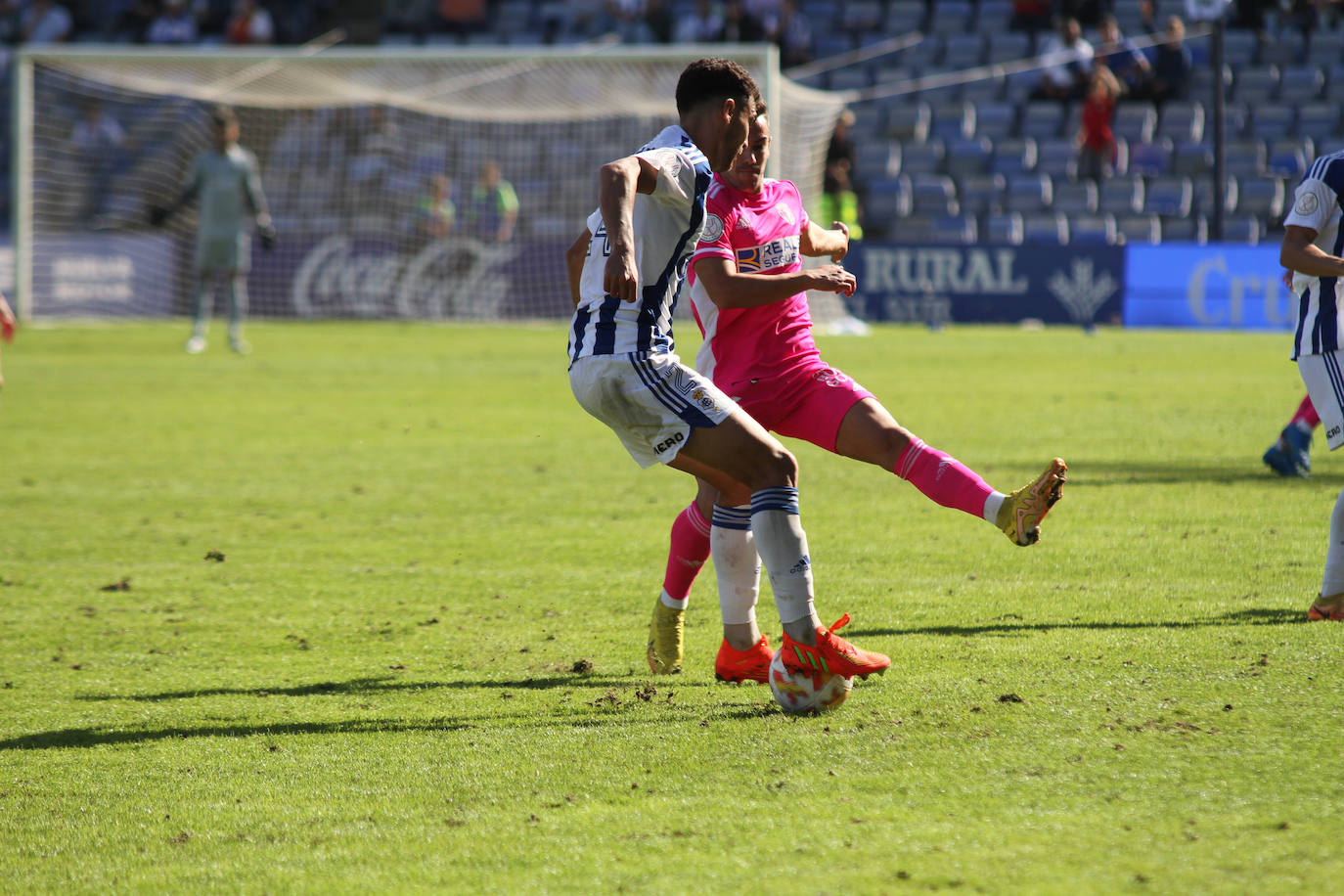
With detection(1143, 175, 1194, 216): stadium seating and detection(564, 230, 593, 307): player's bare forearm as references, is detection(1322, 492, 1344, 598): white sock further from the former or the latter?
detection(1143, 175, 1194, 216): stadium seating

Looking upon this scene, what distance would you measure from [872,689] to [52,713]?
2.46 m

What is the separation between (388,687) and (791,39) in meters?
24.1

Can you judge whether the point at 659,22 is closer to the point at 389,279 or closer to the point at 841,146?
the point at 841,146

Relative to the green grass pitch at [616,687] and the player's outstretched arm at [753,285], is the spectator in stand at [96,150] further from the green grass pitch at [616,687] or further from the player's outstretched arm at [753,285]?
the player's outstretched arm at [753,285]

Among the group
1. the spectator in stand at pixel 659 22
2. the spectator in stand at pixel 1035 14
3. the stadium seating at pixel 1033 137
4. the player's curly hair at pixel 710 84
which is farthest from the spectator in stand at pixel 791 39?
the player's curly hair at pixel 710 84

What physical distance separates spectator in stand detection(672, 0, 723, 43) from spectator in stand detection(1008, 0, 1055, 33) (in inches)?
214

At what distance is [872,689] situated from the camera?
4.54 metres

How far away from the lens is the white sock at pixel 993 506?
4703mm

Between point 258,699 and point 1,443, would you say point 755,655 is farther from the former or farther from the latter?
point 1,443

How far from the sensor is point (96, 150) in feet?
88.2

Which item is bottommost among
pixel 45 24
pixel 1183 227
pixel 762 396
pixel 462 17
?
pixel 762 396

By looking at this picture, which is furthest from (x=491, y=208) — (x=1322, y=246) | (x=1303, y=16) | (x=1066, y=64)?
(x=1322, y=246)

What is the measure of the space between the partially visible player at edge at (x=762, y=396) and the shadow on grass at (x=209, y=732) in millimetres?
908

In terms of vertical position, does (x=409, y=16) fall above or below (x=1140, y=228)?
above
